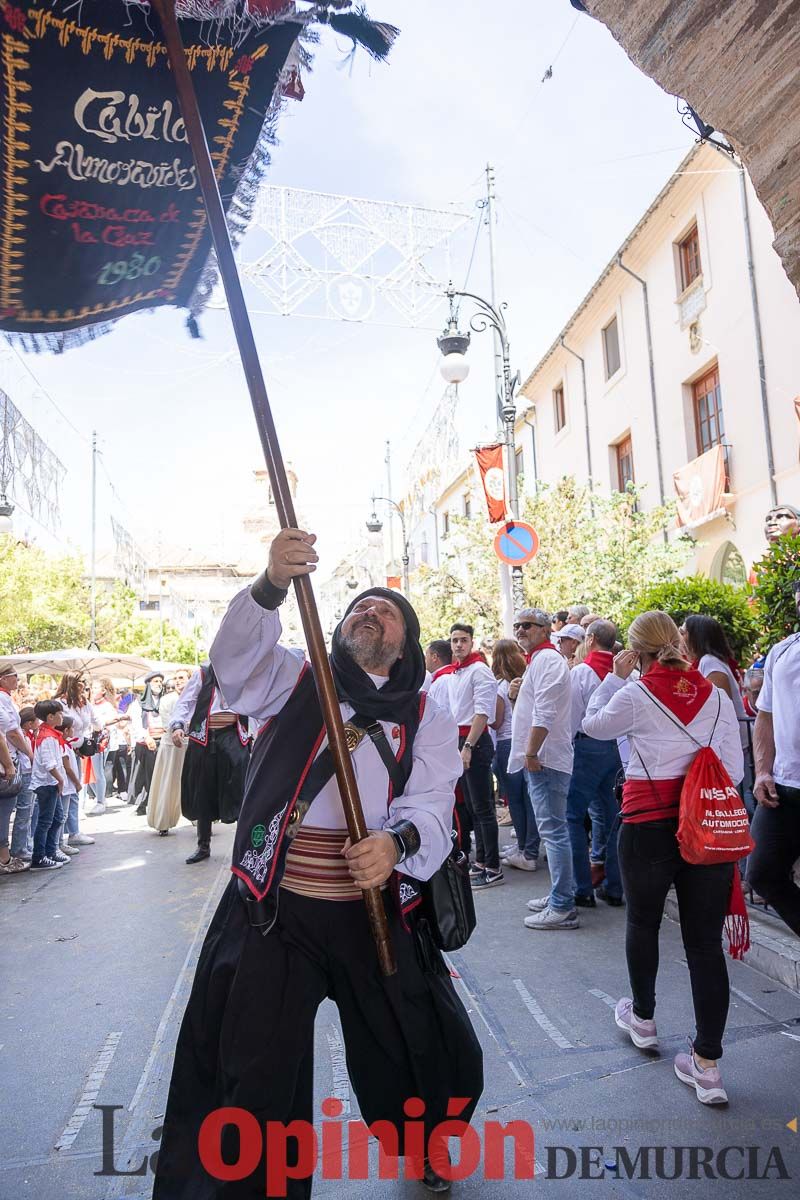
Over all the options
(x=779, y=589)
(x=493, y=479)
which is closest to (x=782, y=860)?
(x=779, y=589)

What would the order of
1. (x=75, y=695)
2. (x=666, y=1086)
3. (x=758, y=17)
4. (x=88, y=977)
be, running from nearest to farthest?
(x=758, y=17) < (x=666, y=1086) < (x=88, y=977) < (x=75, y=695)

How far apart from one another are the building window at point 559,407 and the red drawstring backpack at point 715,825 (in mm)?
21731

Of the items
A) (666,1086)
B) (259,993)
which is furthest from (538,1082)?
(259,993)

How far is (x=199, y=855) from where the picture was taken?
8.73 m

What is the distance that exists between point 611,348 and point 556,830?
1786 centimetres

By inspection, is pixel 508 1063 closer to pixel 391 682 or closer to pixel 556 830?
pixel 391 682

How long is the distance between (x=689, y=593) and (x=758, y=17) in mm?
5271

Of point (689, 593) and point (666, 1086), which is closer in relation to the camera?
point (666, 1086)

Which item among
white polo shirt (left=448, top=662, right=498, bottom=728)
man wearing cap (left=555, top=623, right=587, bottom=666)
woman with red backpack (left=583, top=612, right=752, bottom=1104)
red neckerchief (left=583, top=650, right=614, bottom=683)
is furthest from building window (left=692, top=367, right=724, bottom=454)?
woman with red backpack (left=583, top=612, right=752, bottom=1104)

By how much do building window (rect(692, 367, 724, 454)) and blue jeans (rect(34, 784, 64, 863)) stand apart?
44.1ft

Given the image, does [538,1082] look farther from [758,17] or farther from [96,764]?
[96,764]

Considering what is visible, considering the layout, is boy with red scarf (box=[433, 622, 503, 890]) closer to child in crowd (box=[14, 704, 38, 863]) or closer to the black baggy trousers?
the black baggy trousers

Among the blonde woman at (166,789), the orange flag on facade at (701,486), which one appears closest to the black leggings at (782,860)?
the blonde woman at (166,789)

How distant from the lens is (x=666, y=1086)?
3.50m
